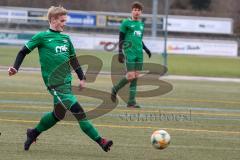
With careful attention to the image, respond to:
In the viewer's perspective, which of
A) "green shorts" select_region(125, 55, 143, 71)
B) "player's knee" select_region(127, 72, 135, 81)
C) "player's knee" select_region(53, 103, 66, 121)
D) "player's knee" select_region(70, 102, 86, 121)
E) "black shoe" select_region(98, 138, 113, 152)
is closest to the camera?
"black shoe" select_region(98, 138, 113, 152)

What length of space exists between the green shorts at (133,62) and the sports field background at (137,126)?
91cm

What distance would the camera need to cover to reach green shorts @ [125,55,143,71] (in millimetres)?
15695

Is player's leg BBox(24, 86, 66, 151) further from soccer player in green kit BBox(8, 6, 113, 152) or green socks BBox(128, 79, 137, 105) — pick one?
green socks BBox(128, 79, 137, 105)

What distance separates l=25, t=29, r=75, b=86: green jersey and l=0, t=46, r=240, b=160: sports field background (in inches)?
39.5

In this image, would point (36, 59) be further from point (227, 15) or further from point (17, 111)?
point (227, 15)

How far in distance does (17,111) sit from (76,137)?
3.56 meters

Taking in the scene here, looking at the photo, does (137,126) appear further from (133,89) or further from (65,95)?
(65,95)

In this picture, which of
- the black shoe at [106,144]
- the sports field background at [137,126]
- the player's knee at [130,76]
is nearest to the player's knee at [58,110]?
the sports field background at [137,126]

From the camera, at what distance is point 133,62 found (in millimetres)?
15773

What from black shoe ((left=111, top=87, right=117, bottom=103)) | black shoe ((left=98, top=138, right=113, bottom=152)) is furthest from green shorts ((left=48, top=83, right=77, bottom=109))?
black shoe ((left=111, top=87, right=117, bottom=103))

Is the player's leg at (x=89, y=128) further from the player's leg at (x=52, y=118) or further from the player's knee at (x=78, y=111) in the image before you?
the player's leg at (x=52, y=118)

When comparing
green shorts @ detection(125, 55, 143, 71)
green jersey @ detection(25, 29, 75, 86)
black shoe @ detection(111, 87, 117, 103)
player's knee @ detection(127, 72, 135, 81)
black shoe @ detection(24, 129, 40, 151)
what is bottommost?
black shoe @ detection(111, 87, 117, 103)

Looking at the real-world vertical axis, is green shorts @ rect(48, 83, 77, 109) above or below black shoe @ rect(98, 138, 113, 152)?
above

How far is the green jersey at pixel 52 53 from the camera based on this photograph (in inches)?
380
